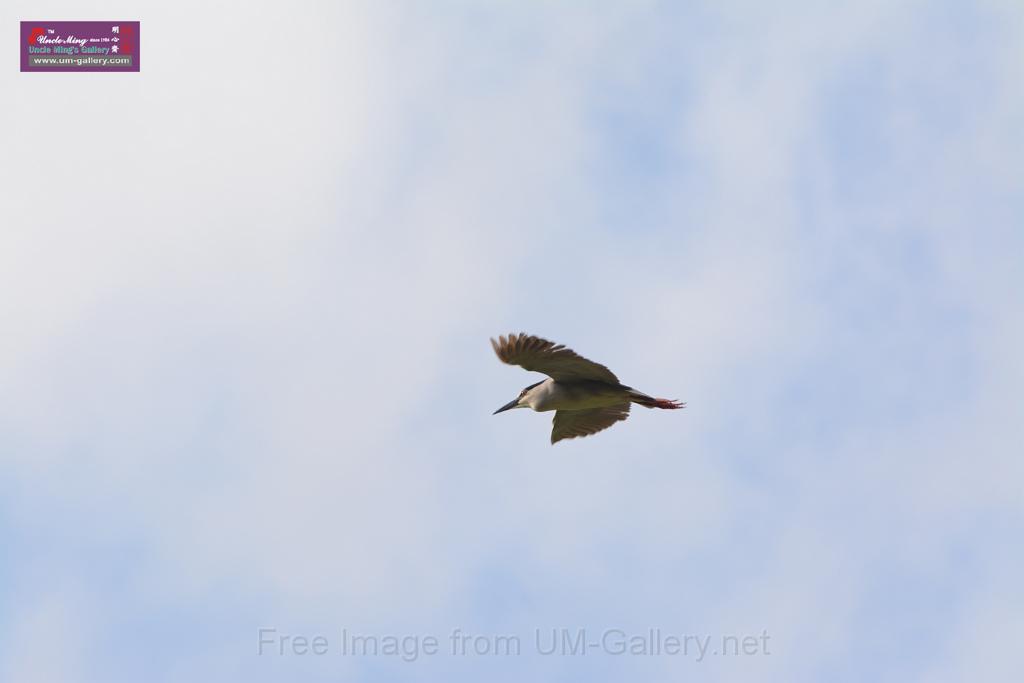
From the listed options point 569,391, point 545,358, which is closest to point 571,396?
point 569,391

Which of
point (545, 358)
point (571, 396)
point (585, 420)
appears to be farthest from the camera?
point (585, 420)

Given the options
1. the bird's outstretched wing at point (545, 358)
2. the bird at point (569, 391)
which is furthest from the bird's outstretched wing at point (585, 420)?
the bird's outstretched wing at point (545, 358)

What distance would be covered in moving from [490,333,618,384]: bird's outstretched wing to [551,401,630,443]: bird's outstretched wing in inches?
72.9

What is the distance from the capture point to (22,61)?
32.0m

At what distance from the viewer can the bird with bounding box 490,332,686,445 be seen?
63.2ft

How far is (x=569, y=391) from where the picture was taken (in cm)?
2075

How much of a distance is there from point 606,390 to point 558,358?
56.3 inches

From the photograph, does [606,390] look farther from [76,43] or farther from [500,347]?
[76,43]

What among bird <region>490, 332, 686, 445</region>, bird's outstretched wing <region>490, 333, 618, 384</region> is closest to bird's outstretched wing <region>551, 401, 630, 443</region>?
bird <region>490, 332, 686, 445</region>

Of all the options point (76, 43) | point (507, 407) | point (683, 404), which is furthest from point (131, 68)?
point (683, 404)

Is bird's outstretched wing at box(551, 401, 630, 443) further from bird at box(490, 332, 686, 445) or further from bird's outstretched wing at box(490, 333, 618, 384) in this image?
bird's outstretched wing at box(490, 333, 618, 384)

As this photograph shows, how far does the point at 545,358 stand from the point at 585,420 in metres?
3.08

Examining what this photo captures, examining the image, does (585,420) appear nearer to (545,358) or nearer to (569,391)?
(569,391)

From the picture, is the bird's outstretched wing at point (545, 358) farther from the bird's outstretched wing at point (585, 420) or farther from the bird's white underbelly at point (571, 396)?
the bird's outstretched wing at point (585, 420)
